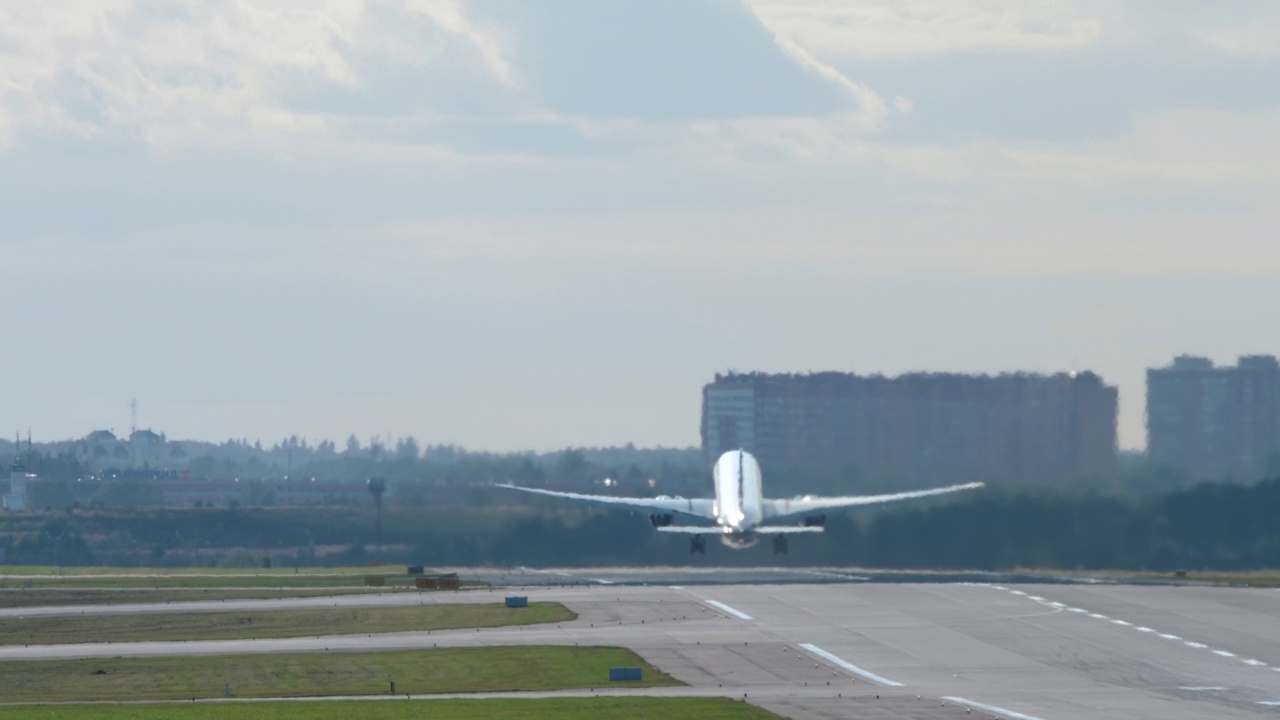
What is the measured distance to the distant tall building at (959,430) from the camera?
133 m

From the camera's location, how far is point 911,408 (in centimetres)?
13675

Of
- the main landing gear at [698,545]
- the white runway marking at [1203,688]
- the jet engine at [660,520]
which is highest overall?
the jet engine at [660,520]

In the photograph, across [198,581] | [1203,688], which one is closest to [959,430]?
[198,581]

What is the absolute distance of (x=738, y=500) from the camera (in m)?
116

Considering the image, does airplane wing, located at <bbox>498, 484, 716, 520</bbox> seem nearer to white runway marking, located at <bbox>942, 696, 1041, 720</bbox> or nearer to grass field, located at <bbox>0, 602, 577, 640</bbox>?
grass field, located at <bbox>0, 602, 577, 640</bbox>

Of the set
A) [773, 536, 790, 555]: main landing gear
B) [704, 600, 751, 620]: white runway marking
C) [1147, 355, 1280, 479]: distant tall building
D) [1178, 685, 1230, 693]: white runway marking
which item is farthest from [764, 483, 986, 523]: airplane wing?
[1178, 685, 1230, 693]: white runway marking

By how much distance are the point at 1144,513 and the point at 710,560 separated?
2772 centimetres

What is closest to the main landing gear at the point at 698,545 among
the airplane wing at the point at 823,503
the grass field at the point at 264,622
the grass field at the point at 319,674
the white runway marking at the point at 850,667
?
the airplane wing at the point at 823,503

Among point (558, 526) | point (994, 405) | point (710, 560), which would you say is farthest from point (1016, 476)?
point (558, 526)

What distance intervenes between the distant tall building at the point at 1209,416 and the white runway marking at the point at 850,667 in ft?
231

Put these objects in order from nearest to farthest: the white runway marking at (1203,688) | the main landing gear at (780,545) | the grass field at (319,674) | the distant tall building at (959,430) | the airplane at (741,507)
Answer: the white runway marking at (1203,688) → the grass field at (319,674) → the airplane at (741,507) → the main landing gear at (780,545) → the distant tall building at (959,430)

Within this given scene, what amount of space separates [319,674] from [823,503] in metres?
59.6

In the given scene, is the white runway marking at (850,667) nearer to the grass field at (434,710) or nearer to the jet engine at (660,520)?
the grass field at (434,710)

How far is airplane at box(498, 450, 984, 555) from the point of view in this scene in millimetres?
115000
